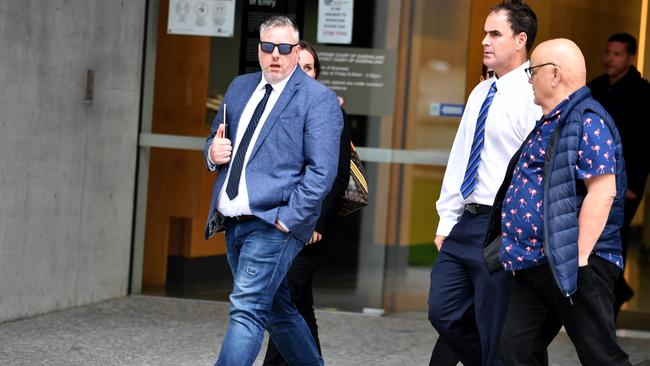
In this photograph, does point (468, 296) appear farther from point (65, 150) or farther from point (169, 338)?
point (65, 150)

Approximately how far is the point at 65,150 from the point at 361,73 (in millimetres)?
2261

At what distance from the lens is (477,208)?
5.46 meters

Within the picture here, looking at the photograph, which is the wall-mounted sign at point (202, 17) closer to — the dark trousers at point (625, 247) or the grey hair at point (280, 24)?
the dark trousers at point (625, 247)

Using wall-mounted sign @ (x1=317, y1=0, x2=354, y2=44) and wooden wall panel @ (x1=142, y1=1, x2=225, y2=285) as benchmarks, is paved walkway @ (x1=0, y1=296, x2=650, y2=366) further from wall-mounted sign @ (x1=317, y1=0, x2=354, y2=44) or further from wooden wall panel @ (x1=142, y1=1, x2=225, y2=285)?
wall-mounted sign @ (x1=317, y1=0, x2=354, y2=44)

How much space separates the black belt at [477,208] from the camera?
542 cm

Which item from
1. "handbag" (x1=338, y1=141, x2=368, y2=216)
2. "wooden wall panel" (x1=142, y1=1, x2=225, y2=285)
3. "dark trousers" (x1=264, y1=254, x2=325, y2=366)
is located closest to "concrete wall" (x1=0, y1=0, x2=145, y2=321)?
"wooden wall panel" (x1=142, y1=1, x2=225, y2=285)

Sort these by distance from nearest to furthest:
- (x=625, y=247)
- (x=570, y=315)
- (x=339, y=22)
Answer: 1. (x=570, y=315)
2. (x=339, y=22)
3. (x=625, y=247)

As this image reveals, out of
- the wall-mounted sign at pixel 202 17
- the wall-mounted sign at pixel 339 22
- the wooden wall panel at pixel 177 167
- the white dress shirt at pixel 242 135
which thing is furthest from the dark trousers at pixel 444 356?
the wall-mounted sign at pixel 202 17

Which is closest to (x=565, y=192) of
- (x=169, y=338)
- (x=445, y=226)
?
(x=445, y=226)

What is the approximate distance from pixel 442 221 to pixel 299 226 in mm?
711

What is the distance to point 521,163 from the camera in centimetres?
480

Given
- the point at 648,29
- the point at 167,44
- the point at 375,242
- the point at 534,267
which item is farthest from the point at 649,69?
the point at 534,267

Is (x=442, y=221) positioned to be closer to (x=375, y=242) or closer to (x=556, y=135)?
(x=556, y=135)

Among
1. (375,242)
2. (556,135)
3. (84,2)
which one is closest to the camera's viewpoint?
(556,135)
